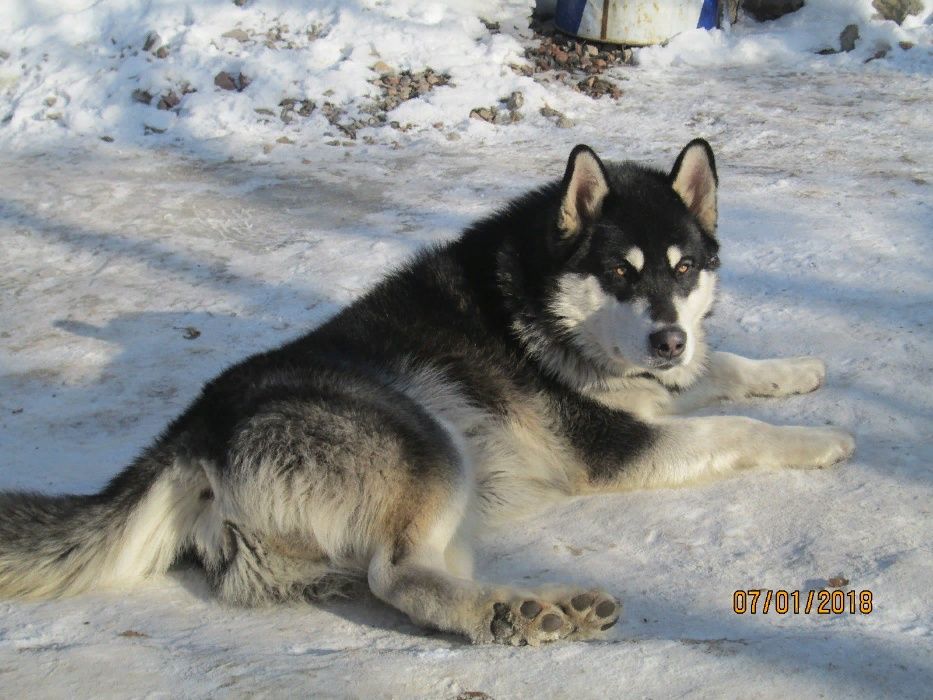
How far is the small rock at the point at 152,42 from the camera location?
902 centimetres

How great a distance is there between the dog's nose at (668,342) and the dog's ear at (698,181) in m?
0.66

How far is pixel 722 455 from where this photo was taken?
4.09m

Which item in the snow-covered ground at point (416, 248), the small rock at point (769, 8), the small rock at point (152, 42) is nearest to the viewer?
the snow-covered ground at point (416, 248)

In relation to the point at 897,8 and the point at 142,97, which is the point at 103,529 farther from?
the point at 897,8

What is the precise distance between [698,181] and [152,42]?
6.38m

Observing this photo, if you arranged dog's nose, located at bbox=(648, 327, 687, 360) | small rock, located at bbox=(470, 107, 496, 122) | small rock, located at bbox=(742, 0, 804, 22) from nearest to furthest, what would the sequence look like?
dog's nose, located at bbox=(648, 327, 687, 360) < small rock, located at bbox=(470, 107, 496, 122) < small rock, located at bbox=(742, 0, 804, 22)

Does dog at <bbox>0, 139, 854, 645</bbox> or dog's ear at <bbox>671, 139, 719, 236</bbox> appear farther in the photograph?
dog's ear at <bbox>671, 139, 719, 236</bbox>

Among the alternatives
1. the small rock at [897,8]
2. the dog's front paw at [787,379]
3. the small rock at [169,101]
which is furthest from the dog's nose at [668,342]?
the small rock at [897,8]

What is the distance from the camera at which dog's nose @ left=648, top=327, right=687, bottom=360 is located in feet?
12.8

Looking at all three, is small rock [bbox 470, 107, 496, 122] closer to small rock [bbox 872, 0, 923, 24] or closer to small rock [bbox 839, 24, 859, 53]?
small rock [bbox 839, 24, 859, 53]

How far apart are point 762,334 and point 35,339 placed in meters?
3.98

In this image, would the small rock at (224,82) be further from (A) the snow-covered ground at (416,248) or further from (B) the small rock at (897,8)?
(B) the small rock at (897,8)

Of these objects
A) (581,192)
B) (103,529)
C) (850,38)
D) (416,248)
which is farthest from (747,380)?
(850,38)
